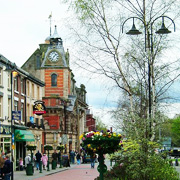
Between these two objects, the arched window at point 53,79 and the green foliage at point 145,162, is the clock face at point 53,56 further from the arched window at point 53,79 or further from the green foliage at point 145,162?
the green foliage at point 145,162

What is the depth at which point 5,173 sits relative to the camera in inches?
864

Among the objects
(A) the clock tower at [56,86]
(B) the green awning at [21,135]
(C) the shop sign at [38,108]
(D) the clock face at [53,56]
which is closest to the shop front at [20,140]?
(B) the green awning at [21,135]

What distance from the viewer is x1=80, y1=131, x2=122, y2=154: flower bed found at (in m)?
19.2

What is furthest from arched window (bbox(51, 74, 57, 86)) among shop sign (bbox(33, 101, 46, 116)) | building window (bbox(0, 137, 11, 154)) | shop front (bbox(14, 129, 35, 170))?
building window (bbox(0, 137, 11, 154))

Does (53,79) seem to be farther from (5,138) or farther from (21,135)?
(5,138)

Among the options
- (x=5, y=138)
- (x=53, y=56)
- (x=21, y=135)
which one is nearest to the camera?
(x=5, y=138)

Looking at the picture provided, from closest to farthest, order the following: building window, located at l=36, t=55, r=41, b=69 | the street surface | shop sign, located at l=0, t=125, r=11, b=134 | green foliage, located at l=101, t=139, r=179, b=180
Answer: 1. green foliage, located at l=101, t=139, r=179, b=180
2. the street surface
3. shop sign, located at l=0, t=125, r=11, b=134
4. building window, located at l=36, t=55, r=41, b=69

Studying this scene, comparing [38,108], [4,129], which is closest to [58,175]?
[4,129]

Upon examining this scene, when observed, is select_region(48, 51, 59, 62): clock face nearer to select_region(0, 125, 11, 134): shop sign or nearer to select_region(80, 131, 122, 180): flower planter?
select_region(0, 125, 11, 134): shop sign

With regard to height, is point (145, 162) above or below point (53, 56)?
below

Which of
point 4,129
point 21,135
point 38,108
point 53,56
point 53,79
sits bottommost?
point 21,135

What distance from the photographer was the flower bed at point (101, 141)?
757 inches

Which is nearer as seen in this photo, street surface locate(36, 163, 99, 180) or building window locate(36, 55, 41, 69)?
street surface locate(36, 163, 99, 180)

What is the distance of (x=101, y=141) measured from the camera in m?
19.2
